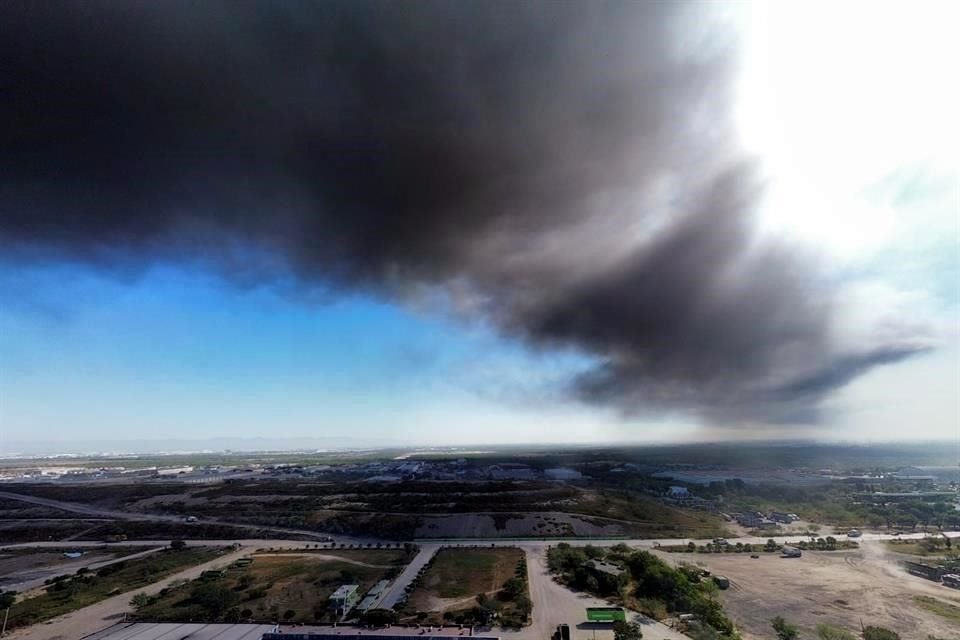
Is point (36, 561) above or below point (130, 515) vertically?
above

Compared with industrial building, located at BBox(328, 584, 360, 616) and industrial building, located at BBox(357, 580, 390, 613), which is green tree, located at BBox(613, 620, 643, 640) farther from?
industrial building, located at BBox(328, 584, 360, 616)

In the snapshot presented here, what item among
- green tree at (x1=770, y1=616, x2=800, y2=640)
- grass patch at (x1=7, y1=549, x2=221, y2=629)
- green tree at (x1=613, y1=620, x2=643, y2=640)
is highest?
green tree at (x1=613, y1=620, x2=643, y2=640)

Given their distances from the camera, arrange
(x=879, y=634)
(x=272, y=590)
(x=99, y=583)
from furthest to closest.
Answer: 1. (x=99, y=583)
2. (x=272, y=590)
3. (x=879, y=634)

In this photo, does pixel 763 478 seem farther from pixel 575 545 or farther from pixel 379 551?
pixel 379 551

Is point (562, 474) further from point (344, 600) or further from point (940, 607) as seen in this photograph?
point (344, 600)

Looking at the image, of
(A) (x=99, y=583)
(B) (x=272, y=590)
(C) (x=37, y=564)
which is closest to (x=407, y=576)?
(B) (x=272, y=590)

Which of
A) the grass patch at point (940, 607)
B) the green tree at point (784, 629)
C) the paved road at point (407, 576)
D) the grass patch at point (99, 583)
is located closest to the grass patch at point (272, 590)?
the paved road at point (407, 576)

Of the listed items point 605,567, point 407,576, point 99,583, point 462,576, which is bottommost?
point 99,583

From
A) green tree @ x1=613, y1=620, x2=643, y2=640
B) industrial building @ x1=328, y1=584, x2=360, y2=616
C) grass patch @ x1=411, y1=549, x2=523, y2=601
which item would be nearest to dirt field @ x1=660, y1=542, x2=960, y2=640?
green tree @ x1=613, y1=620, x2=643, y2=640
